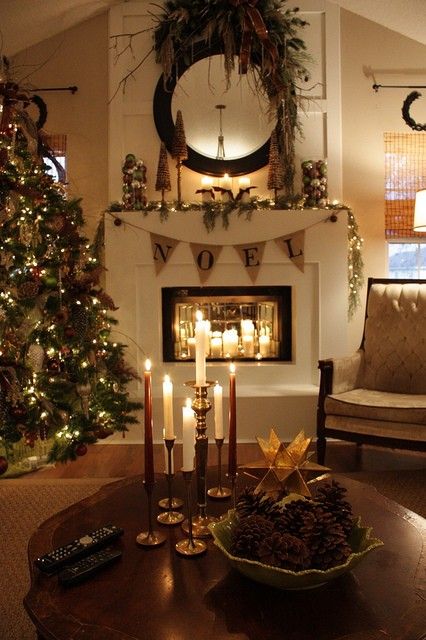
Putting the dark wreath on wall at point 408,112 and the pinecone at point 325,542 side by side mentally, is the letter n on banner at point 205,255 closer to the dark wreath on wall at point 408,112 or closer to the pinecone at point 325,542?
the dark wreath on wall at point 408,112

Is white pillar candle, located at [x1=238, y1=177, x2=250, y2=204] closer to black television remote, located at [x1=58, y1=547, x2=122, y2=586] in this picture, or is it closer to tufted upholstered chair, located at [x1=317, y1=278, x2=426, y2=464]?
tufted upholstered chair, located at [x1=317, y1=278, x2=426, y2=464]

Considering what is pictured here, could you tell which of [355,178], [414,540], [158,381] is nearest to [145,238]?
[158,381]

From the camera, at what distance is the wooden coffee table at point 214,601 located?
39.8 inches

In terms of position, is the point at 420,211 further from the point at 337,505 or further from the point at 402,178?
the point at 337,505

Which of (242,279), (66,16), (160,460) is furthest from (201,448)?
(66,16)

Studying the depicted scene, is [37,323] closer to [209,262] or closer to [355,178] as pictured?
[209,262]

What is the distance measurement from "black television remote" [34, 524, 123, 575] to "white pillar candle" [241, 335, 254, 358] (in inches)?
109

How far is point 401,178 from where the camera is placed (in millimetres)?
4188

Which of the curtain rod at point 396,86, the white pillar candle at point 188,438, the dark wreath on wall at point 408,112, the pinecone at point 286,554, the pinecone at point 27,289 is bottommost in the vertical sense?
the pinecone at point 286,554

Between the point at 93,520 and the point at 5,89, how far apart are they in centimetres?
238

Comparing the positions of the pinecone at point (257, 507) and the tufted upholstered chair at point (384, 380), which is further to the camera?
the tufted upholstered chair at point (384, 380)

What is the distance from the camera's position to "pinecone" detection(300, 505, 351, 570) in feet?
3.67

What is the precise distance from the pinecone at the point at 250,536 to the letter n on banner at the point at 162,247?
2945 millimetres

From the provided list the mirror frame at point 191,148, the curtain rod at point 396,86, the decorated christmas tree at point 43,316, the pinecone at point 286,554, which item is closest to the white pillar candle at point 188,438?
the pinecone at point 286,554
